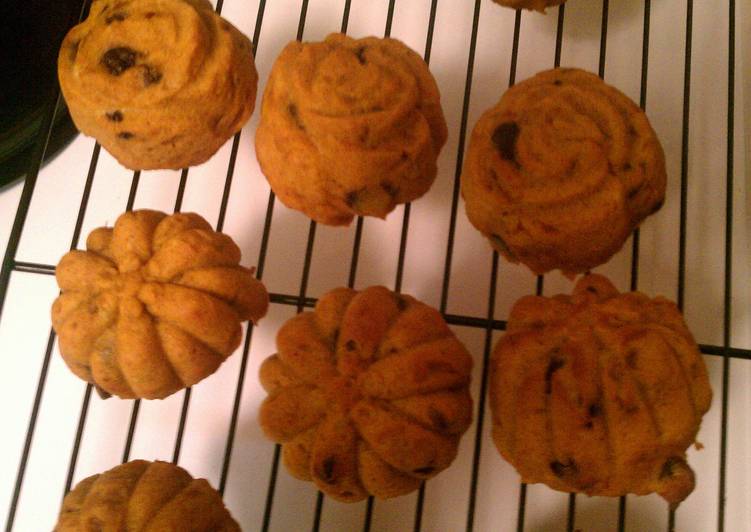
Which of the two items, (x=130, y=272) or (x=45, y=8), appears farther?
(x=45, y=8)

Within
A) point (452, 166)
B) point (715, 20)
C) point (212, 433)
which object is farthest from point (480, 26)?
point (212, 433)

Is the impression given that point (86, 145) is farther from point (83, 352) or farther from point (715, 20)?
point (715, 20)

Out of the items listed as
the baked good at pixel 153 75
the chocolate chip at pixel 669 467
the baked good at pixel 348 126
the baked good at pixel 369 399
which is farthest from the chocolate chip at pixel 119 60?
the chocolate chip at pixel 669 467

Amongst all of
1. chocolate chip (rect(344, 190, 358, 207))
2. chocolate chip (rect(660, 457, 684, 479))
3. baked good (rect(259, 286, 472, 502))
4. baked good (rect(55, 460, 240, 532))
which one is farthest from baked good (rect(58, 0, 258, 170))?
chocolate chip (rect(660, 457, 684, 479))

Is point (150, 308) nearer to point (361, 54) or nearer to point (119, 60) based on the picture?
point (119, 60)

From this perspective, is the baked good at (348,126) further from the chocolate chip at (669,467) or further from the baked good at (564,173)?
the chocolate chip at (669,467)

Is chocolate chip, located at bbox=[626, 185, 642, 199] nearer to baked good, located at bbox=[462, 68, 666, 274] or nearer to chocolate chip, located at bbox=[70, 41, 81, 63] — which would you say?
baked good, located at bbox=[462, 68, 666, 274]
